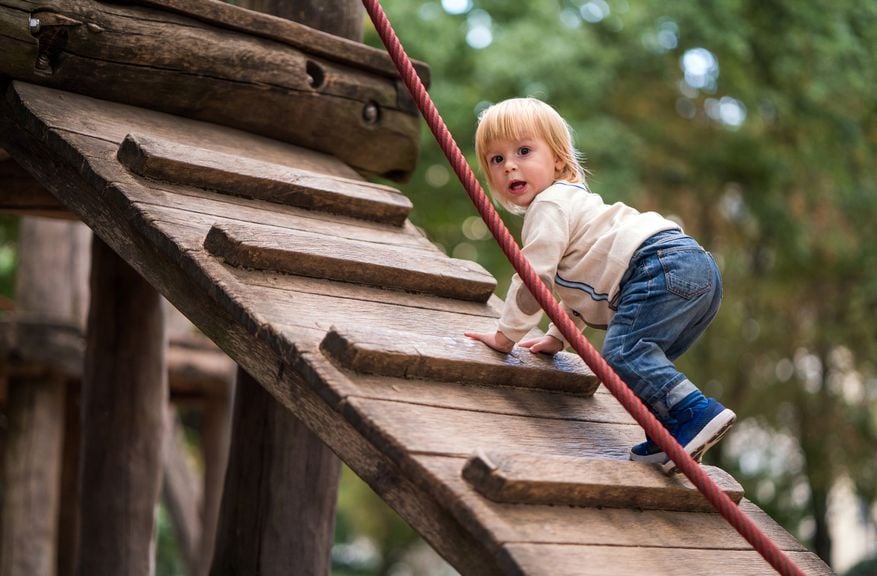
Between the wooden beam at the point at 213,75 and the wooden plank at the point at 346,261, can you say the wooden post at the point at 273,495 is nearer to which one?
the wooden beam at the point at 213,75

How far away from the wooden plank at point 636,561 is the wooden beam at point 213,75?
200 cm

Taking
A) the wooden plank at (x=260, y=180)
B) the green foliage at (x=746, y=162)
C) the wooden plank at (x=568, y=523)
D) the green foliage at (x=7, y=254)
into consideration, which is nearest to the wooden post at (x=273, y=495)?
the wooden plank at (x=260, y=180)

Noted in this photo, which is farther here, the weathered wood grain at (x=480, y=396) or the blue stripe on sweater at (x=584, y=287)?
the blue stripe on sweater at (x=584, y=287)

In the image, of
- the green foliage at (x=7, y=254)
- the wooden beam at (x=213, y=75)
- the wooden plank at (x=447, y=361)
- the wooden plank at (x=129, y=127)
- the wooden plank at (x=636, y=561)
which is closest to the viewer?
the wooden plank at (x=636, y=561)

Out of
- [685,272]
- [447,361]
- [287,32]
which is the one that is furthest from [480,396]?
[287,32]

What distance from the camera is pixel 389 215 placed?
3.47 metres

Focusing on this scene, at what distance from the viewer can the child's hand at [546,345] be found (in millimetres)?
2955

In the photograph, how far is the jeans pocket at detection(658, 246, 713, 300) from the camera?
2.70 metres

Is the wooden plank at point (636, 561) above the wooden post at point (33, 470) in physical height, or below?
above

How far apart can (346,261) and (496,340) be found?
1.48ft

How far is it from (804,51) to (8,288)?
8.68 m

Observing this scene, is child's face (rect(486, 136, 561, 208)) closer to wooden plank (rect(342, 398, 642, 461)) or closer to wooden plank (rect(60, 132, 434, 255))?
wooden plank (rect(60, 132, 434, 255))

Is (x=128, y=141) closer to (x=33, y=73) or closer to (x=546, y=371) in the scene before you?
(x=33, y=73)

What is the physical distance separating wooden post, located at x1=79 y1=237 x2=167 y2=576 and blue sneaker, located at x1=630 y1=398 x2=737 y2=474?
102 inches
